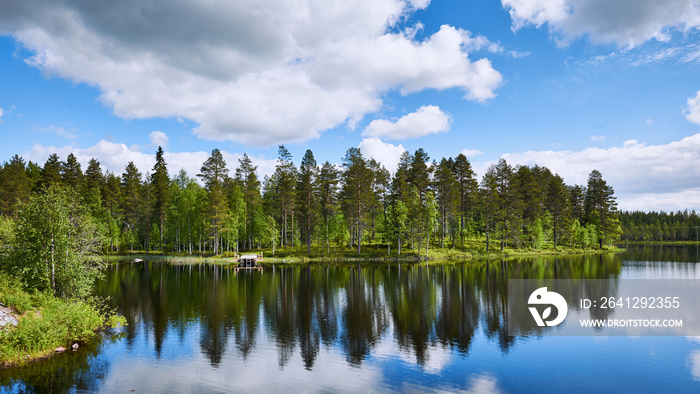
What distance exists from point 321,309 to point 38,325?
18.8 metres

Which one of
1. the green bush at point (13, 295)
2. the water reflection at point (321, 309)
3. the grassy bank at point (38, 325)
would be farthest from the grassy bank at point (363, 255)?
the grassy bank at point (38, 325)

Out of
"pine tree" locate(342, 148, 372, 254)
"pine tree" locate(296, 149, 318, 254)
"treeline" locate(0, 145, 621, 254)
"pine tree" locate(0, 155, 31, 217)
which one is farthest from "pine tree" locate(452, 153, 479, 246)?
"pine tree" locate(0, 155, 31, 217)

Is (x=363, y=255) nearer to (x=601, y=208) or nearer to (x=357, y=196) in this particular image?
(x=357, y=196)

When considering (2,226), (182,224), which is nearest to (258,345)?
(2,226)

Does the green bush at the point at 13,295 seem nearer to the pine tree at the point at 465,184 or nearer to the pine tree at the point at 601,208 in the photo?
the pine tree at the point at 465,184

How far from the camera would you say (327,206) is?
261 feet

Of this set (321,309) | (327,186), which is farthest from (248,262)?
(321,309)

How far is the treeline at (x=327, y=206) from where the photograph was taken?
3100 inches

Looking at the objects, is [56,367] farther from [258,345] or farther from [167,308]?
[167,308]

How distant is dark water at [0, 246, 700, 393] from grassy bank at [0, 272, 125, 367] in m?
1.06

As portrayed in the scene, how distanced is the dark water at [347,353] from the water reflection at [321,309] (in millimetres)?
128

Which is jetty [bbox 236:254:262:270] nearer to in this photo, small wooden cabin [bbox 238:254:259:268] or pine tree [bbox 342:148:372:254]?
small wooden cabin [bbox 238:254:259:268]

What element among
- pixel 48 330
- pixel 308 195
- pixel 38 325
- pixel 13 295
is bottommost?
pixel 48 330

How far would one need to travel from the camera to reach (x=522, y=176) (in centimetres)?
9944
